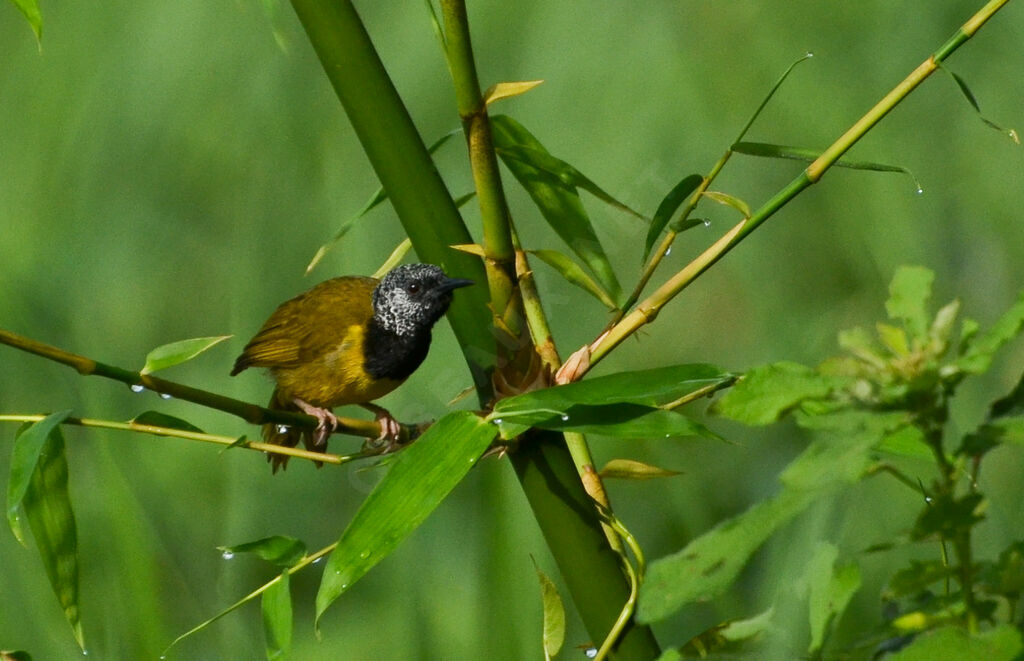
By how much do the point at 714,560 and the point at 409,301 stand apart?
4.31 ft

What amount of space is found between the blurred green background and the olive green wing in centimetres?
10

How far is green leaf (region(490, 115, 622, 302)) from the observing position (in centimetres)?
79

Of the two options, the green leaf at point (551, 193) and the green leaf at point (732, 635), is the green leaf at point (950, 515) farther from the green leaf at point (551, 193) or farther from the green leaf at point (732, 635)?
the green leaf at point (551, 193)

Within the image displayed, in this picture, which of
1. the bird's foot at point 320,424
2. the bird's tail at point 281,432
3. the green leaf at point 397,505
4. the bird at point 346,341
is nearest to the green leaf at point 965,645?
the green leaf at point 397,505

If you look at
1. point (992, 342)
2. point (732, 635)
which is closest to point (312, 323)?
point (732, 635)

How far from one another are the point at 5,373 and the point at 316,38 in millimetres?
845

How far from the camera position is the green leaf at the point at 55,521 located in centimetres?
64

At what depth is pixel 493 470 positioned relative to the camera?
1203 millimetres

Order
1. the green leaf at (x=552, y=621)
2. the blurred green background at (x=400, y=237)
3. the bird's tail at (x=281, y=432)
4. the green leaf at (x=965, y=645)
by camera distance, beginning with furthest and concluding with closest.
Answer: the bird's tail at (x=281, y=432), the blurred green background at (x=400, y=237), the green leaf at (x=552, y=621), the green leaf at (x=965, y=645)

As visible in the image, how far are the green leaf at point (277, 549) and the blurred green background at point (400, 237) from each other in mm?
448

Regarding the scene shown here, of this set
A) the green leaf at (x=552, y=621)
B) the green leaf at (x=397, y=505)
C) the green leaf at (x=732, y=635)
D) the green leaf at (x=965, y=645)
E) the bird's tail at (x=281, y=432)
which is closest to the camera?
the green leaf at (x=965, y=645)

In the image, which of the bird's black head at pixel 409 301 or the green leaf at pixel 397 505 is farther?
the bird's black head at pixel 409 301

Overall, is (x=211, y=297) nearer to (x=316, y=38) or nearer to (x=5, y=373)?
(x=5, y=373)

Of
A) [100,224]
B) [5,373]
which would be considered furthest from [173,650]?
[100,224]
